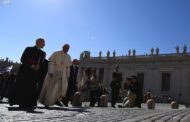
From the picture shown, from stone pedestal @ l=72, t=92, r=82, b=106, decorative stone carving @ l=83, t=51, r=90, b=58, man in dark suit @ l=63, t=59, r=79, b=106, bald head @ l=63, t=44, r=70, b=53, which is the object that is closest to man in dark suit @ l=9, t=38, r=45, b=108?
bald head @ l=63, t=44, r=70, b=53

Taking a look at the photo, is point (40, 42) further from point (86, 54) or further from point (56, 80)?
point (86, 54)

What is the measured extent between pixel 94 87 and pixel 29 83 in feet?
16.1

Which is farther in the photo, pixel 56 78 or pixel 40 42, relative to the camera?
pixel 56 78

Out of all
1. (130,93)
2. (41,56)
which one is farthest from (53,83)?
(130,93)

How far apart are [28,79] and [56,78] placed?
5.08 feet

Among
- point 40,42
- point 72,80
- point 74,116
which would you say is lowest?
point 74,116

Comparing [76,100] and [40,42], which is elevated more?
[40,42]

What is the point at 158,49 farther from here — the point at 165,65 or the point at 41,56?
the point at 41,56

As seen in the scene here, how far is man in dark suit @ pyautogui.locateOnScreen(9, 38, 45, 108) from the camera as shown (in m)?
7.97

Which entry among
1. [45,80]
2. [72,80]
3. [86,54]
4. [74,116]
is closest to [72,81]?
[72,80]

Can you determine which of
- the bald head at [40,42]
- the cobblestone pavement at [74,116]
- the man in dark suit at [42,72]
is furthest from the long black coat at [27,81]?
the man in dark suit at [42,72]

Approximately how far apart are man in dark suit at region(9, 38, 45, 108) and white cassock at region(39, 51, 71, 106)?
3.15 feet

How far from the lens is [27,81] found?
8.16 meters

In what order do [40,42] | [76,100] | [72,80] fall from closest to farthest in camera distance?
[40,42]
[76,100]
[72,80]
